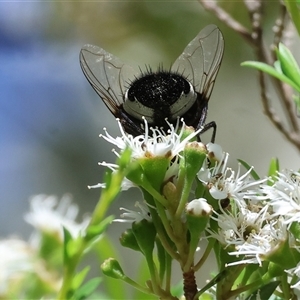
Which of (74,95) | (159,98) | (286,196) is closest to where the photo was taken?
(286,196)

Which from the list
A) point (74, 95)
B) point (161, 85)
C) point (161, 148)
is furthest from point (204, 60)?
point (74, 95)

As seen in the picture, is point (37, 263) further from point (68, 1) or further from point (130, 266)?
point (68, 1)

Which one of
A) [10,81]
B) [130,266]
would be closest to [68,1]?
[10,81]

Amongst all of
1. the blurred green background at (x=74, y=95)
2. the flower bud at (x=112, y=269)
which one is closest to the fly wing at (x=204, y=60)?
Answer: the flower bud at (x=112, y=269)

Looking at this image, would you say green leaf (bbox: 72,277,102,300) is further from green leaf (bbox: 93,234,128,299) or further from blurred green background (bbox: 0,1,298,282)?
blurred green background (bbox: 0,1,298,282)

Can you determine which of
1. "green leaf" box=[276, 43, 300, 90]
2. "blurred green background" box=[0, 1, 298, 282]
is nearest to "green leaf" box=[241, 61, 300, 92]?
"green leaf" box=[276, 43, 300, 90]

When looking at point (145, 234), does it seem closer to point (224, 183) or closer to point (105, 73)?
point (224, 183)

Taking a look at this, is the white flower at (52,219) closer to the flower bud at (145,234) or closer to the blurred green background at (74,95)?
the flower bud at (145,234)
